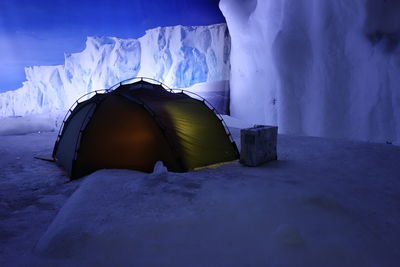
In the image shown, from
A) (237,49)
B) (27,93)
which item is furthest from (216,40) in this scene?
(27,93)

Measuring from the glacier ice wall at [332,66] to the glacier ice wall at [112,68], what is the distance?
9369 mm

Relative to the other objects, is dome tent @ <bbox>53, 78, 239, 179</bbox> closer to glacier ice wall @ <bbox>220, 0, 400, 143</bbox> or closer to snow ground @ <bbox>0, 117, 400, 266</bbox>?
snow ground @ <bbox>0, 117, 400, 266</bbox>

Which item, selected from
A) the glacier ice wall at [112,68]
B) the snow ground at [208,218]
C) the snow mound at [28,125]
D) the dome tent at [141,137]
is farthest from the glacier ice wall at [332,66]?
the snow mound at [28,125]

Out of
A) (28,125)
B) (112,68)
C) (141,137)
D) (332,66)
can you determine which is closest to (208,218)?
(141,137)

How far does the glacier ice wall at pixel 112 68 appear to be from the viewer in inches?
854

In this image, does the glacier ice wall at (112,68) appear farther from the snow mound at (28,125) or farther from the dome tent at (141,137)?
the dome tent at (141,137)

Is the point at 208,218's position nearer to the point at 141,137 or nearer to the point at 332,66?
the point at 141,137

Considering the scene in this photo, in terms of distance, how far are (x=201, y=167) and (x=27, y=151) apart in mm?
5090

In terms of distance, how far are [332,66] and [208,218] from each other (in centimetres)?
779

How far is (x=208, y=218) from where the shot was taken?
2674mm

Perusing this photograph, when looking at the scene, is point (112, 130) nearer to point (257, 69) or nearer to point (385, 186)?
point (385, 186)

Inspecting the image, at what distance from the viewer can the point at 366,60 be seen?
751 cm

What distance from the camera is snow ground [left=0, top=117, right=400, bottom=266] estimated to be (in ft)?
6.94

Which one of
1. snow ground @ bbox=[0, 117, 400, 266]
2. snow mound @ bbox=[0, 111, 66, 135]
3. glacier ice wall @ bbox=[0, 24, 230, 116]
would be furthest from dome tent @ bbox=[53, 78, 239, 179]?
glacier ice wall @ bbox=[0, 24, 230, 116]
